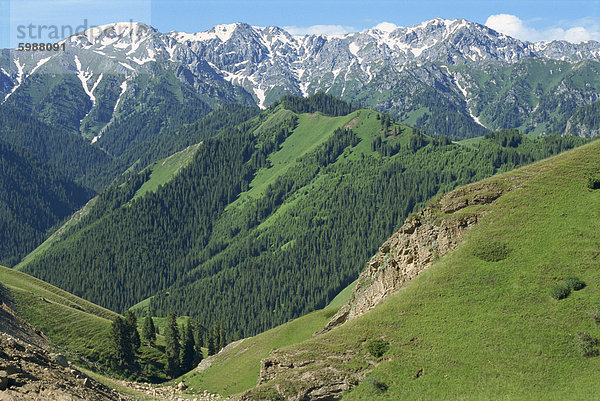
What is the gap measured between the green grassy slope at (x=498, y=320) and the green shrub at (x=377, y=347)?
389 mm

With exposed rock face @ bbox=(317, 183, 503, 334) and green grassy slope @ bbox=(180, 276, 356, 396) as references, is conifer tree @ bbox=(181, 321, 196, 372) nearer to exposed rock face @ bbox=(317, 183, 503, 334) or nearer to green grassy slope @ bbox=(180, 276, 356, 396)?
green grassy slope @ bbox=(180, 276, 356, 396)

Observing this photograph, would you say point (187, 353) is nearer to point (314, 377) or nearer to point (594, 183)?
point (314, 377)

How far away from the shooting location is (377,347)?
4753cm

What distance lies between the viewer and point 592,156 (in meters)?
66.2

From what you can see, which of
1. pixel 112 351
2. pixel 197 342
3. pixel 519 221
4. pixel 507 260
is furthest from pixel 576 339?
pixel 197 342

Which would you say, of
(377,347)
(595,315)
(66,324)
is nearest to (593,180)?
(595,315)

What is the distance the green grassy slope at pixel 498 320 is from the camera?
42438 mm

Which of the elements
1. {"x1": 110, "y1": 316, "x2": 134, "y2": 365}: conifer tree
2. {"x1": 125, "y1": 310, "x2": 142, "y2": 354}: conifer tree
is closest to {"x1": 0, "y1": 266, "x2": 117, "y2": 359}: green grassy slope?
{"x1": 110, "y1": 316, "x2": 134, "y2": 365}: conifer tree

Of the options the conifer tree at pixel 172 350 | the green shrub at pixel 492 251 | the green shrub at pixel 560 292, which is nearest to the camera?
the green shrub at pixel 560 292

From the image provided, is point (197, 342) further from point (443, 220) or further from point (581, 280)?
point (581, 280)

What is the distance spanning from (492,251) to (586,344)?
45.1ft

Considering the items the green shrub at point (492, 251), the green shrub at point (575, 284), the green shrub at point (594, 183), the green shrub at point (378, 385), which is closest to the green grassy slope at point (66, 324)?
the green shrub at point (378, 385)

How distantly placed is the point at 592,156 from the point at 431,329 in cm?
3428

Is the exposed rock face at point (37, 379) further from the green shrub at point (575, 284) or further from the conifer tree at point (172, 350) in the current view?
the conifer tree at point (172, 350)
